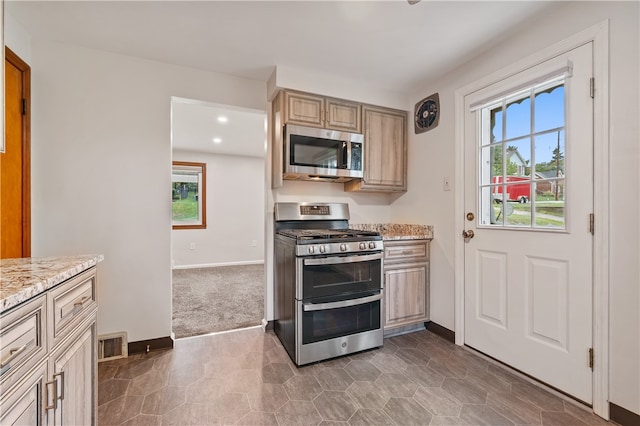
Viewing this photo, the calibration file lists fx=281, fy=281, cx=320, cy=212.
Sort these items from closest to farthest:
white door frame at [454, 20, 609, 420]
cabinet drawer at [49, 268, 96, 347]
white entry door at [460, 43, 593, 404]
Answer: cabinet drawer at [49, 268, 96, 347], white door frame at [454, 20, 609, 420], white entry door at [460, 43, 593, 404]

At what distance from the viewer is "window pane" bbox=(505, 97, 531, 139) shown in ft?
6.43

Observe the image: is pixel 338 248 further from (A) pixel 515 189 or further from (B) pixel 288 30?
(B) pixel 288 30

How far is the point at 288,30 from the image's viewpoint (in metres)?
1.94

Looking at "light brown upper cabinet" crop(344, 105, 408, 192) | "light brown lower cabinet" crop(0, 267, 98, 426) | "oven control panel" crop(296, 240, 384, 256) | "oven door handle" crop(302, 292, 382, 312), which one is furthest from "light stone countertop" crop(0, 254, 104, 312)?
"light brown upper cabinet" crop(344, 105, 408, 192)

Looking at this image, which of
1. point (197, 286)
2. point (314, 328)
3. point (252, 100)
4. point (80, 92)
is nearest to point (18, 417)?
Answer: point (314, 328)

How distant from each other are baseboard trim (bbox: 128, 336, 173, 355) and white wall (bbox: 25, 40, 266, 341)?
0.04 metres

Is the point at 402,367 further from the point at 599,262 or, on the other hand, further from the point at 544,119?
the point at 544,119

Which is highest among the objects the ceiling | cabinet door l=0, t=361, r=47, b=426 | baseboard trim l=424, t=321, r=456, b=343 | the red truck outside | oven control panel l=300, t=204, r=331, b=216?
the ceiling

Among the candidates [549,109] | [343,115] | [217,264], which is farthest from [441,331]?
[217,264]

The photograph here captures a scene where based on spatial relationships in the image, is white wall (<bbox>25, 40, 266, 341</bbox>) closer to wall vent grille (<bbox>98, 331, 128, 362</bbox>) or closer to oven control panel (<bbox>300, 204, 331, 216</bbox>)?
wall vent grille (<bbox>98, 331, 128, 362</bbox>)

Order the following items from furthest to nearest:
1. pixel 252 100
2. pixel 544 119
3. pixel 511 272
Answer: pixel 252 100
pixel 511 272
pixel 544 119

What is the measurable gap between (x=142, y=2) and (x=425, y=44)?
1897 millimetres

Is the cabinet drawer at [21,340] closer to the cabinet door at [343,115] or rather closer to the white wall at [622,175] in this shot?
the cabinet door at [343,115]

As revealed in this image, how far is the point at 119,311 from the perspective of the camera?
2.22 meters
